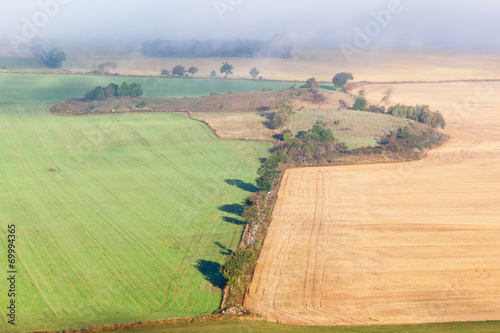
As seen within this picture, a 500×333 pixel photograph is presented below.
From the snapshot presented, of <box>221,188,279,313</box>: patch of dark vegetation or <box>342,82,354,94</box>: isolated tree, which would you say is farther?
<box>342,82,354,94</box>: isolated tree

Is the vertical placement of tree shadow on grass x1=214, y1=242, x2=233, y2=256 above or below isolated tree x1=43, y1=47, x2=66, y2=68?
below

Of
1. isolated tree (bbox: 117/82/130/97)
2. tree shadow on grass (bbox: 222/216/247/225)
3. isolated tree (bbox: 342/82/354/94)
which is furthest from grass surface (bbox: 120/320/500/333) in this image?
isolated tree (bbox: 342/82/354/94)

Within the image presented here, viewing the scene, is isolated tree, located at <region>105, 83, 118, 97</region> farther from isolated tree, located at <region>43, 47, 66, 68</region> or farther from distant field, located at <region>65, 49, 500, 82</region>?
A: isolated tree, located at <region>43, 47, 66, 68</region>

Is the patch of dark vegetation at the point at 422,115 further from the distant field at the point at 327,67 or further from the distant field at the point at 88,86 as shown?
the distant field at the point at 327,67

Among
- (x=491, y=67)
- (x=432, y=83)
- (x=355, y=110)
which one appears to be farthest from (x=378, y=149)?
(x=491, y=67)

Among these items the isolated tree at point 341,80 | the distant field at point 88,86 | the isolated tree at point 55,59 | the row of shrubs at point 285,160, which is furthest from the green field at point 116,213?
the isolated tree at point 55,59

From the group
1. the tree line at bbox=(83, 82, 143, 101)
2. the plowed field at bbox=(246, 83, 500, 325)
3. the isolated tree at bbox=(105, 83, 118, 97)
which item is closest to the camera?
the plowed field at bbox=(246, 83, 500, 325)

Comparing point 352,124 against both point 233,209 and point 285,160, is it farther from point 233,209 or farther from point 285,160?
point 233,209

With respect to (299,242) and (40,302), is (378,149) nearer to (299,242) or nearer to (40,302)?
(299,242)
